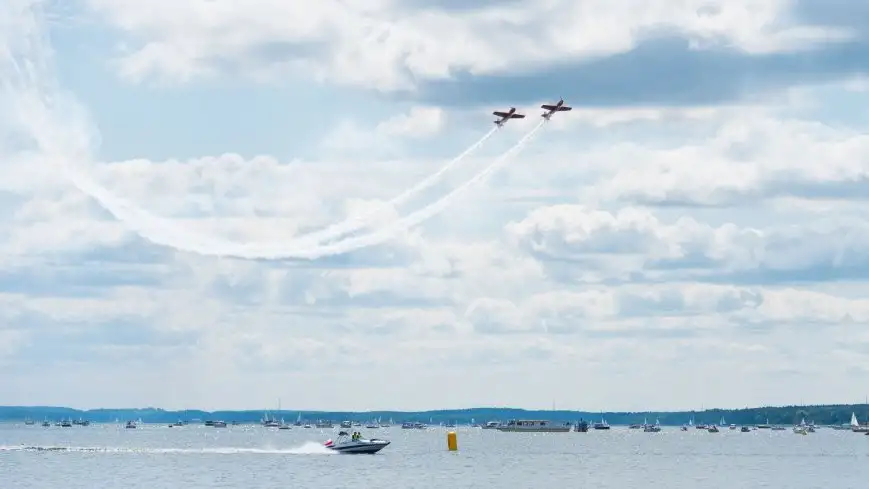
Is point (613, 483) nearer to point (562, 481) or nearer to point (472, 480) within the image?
point (562, 481)

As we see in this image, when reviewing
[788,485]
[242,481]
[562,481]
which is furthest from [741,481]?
[242,481]

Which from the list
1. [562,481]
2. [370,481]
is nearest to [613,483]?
[562,481]

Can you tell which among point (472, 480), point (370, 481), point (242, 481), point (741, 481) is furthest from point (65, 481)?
point (741, 481)

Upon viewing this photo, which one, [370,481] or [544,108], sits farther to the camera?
[370,481]

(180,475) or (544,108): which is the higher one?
(544,108)

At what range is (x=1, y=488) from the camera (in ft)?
529

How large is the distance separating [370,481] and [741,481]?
163ft

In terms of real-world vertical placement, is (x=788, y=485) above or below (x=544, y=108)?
below

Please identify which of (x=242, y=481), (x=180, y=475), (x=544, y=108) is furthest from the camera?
(x=180, y=475)

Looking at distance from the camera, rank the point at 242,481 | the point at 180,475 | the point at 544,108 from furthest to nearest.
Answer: the point at 180,475 → the point at 242,481 → the point at 544,108

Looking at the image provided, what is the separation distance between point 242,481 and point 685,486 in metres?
53.3

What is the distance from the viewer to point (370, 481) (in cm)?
16875

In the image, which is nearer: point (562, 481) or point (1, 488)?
point (1, 488)

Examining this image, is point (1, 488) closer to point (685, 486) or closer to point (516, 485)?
point (516, 485)
